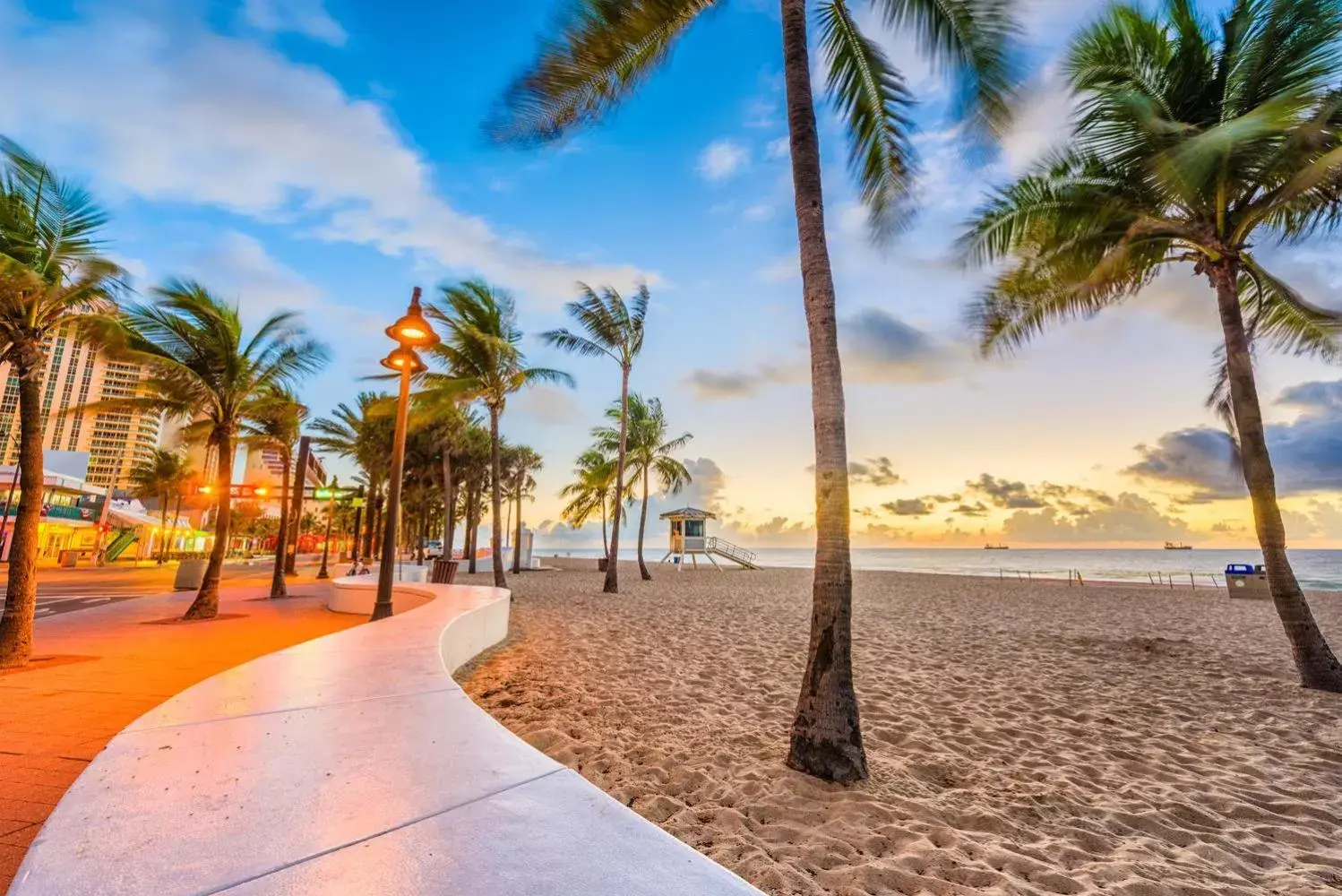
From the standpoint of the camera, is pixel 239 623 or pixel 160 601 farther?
pixel 160 601

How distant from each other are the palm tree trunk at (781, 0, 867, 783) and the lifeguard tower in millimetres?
31213

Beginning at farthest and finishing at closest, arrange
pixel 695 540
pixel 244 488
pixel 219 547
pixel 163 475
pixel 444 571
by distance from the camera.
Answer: pixel 163 475 < pixel 695 540 < pixel 244 488 < pixel 444 571 < pixel 219 547

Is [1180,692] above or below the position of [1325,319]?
below

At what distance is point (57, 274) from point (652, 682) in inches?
340

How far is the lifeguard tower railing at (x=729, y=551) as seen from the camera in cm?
3519

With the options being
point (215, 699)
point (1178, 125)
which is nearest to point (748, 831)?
point (215, 699)

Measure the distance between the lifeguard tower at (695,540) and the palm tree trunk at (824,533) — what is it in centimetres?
3121

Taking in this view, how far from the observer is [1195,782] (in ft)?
13.0

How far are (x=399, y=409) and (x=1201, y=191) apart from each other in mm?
11487

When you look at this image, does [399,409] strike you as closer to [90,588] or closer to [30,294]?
[30,294]

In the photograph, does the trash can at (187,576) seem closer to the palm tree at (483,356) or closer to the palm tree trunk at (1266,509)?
the palm tree at (483,356)

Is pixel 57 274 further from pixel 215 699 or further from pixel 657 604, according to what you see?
pixel 657 604

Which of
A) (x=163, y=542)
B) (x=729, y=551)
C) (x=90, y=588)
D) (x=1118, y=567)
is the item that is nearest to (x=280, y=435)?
(x=90, y=588)

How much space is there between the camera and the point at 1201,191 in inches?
282
